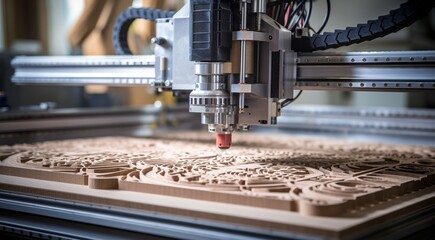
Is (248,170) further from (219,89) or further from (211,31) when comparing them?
(211,31)

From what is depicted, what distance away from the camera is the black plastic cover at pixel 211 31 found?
5.35ft

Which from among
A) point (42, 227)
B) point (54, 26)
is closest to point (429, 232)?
point (42, 227)

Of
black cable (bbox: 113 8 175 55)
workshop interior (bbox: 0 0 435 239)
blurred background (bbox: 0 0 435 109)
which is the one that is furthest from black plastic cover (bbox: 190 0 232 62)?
blurred background (bbox: 0 0 435 109)

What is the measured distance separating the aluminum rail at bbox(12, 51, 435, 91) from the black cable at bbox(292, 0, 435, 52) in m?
0.04

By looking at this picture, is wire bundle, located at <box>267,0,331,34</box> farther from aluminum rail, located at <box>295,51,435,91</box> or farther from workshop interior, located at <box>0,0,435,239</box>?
aluminum rail, located at <box>295,51,435,91</box>

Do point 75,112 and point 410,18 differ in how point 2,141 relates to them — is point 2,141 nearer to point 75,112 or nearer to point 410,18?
point 75,112

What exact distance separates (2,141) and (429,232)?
1.82 meters

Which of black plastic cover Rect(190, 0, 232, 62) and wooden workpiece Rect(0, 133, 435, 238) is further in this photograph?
black plastic cover Rect(190, 0, 232, 62)

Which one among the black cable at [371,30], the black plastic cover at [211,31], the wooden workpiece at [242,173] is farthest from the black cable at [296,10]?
the wooden workpiece at [242,173]

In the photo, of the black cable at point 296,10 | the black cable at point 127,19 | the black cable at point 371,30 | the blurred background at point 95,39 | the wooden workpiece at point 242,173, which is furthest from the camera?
the blurred background at point 95,39

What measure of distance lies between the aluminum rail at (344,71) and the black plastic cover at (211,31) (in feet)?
0.99

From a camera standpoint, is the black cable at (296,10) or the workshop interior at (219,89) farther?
the black cable at (296,10)

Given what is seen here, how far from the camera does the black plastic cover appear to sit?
1.63 meters

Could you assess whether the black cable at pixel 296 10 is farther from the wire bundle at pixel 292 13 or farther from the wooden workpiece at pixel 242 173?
the wooden workpiece at pixel 242 173
